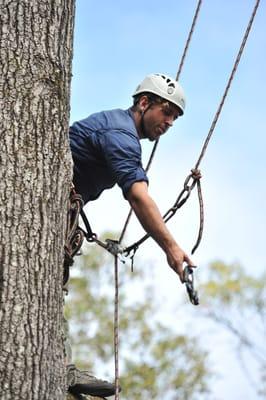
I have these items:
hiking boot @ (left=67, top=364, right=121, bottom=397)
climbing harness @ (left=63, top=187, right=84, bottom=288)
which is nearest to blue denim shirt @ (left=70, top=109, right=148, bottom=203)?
climbing harness @ (left=63, top=187, right=84, bottom=288)

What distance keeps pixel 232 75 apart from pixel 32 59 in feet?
5.57

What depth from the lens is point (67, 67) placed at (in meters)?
3.63

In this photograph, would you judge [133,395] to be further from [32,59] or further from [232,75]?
[32,59]

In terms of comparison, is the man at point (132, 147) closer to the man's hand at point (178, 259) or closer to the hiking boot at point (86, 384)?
the man's hand at point (178, 259)

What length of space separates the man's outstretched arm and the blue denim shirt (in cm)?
7

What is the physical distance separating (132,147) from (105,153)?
0.12m

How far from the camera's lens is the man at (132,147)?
3951 mm

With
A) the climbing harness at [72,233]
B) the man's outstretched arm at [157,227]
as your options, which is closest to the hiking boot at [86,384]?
the climbing harness at [72,233]

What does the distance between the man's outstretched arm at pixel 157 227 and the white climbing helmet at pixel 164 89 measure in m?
0.73

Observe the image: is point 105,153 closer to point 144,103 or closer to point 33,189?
point 144,103

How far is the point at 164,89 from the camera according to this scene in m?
4.61

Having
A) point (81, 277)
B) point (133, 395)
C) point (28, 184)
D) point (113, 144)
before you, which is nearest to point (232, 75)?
point (113, 144)

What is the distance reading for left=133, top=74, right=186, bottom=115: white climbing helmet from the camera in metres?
4.57

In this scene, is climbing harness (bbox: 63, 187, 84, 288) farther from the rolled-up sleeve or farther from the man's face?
the man's face
